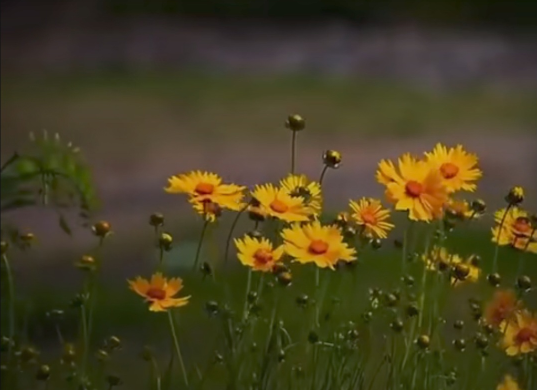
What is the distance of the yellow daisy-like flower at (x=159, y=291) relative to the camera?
0.61 m

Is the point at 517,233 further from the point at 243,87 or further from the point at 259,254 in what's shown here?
the point at 243,87

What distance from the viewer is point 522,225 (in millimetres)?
616

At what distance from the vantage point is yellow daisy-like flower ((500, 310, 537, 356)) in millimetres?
606

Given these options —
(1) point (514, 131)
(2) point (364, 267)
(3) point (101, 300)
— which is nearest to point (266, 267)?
Result: (2) point (364, 267)

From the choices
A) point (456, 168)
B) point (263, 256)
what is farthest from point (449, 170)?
point (263, 256)

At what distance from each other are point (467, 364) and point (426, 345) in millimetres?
58

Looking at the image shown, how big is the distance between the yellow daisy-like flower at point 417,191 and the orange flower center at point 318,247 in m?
0.04

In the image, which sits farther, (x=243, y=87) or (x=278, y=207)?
(x=243, y=87)

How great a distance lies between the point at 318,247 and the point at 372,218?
0.14 feet

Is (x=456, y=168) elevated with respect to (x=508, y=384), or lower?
elevated

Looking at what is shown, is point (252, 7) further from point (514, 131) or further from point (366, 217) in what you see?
point (366, 217)

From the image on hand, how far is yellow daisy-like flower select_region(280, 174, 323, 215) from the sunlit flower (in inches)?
4.1

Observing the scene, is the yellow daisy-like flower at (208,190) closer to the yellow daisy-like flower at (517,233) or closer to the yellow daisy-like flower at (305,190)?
the yellow daisy-like flower at (305,190)

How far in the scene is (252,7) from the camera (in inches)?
51.3
